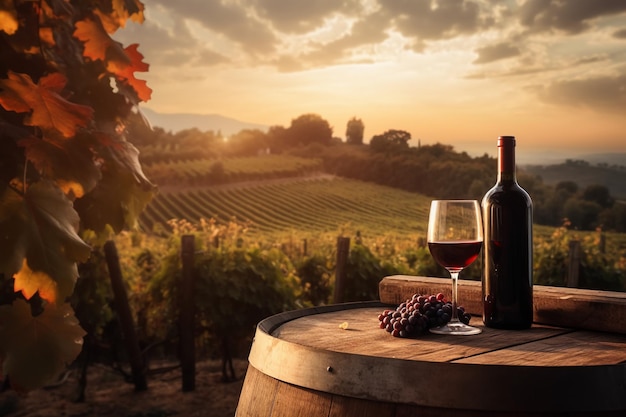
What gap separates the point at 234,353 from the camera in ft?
24.3

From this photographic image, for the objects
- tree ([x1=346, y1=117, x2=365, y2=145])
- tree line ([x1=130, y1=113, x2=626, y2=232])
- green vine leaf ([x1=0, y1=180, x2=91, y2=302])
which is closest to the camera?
green vine leaf ([x1=0, y1=180, x2=91, y2=302])

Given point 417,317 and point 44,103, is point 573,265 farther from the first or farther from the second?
point 44,103

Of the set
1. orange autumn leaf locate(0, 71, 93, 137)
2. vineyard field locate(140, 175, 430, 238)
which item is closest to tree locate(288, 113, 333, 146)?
vineyard field locate(140, 175, 430, 238)

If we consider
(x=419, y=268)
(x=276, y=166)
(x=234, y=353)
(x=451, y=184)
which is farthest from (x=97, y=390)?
(x=276, y=166)

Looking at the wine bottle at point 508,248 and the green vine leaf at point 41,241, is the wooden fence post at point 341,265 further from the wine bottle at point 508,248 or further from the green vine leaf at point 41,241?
the green vine leaf at point 41,241

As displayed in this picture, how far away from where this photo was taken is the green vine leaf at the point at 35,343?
4.56 ft

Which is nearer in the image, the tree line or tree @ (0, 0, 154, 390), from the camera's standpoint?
tree @ (0, 0, 154, 390)

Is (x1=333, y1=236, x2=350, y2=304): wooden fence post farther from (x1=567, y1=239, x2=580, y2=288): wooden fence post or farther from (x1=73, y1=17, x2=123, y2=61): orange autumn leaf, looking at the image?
(x1=73, y1=17, x2=123, y2=61): orange autumn leaf

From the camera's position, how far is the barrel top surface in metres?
1.42

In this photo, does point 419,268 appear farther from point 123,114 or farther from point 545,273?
point 123,114

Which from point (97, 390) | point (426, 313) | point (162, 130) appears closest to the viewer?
point (426, 313)

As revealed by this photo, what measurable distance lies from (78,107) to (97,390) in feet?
17.7

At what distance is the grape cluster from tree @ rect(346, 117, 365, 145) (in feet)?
203

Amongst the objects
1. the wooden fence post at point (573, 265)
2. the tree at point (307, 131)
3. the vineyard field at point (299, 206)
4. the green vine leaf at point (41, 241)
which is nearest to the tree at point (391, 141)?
the vineyard field at point (299, 206)
